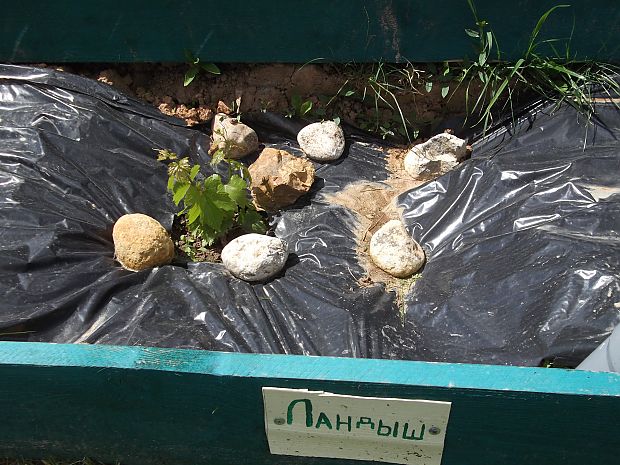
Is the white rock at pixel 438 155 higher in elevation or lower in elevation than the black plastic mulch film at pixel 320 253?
higher

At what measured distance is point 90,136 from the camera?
10.4 ft

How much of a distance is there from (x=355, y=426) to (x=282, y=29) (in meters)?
2.33

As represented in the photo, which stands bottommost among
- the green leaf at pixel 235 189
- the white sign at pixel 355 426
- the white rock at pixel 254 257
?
the white sign at pixel 355 426

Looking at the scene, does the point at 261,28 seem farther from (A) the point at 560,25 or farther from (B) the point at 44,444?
(B) the point at 44,444

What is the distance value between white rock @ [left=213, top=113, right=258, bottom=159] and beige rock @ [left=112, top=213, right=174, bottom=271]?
32.6 inches

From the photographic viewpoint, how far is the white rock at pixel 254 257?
8.87 ft

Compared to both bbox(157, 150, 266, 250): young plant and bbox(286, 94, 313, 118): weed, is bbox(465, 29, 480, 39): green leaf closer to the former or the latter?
bbox(286, 94, 313, 118): weed

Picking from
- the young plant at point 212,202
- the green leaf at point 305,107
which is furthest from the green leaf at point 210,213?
the green leaf at point 305,107

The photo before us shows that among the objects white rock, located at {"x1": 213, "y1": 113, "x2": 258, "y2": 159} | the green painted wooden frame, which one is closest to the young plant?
white rock, located at {"x1": 213, "y1": 113, "x2": 258, "y2": 159}

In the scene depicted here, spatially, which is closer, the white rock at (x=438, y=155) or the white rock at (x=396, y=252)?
the white rock at (x=396, y=252)

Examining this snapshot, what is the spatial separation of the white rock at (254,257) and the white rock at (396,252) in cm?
44

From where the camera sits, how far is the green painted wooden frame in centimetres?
159

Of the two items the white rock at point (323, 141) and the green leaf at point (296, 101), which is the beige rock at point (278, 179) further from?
the green leaf at point (296, 101)

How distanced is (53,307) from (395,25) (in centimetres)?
220
